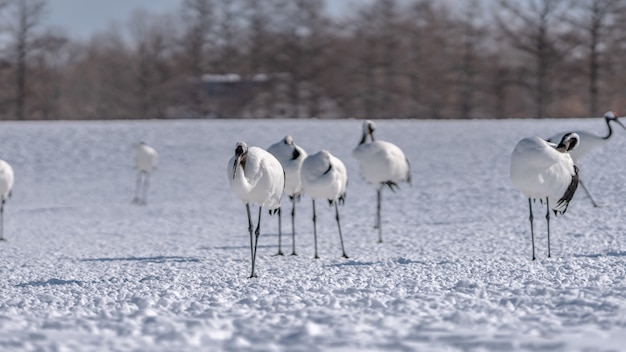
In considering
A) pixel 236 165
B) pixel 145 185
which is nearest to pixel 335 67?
pixel 145 185

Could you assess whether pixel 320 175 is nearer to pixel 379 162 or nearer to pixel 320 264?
pixel 320 264

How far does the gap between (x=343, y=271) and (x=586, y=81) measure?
40.1 metres

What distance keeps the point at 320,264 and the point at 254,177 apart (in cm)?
151

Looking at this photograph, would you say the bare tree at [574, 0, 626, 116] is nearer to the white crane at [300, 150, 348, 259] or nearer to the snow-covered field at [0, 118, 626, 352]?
the snow-covered field at [0, 118, 626, 352]

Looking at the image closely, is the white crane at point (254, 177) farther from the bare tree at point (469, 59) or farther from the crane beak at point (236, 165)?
the bare tree at point (469, 59)

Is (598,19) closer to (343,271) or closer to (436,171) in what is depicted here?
(436,171)

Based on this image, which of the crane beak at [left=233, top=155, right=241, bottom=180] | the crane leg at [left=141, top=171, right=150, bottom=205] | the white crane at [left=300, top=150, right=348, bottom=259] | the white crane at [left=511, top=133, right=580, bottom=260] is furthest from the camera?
the crane leg at [left=141, top=171, right=150, bottom=205]

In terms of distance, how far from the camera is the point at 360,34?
166 ft

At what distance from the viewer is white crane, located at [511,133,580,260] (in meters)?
8.78

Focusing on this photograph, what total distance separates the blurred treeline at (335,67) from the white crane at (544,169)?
3505 cm

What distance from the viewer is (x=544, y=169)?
8.95 metres

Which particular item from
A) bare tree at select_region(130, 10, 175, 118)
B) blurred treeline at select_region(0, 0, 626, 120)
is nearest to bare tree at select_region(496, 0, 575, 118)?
blurred treeline at select_region(0, 0, 626, 120)

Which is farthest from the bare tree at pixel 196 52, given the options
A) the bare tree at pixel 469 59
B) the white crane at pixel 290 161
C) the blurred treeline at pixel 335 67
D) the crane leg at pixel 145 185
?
the white crane at pixel 290 161

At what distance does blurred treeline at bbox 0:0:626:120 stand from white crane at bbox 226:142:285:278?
3632cm
